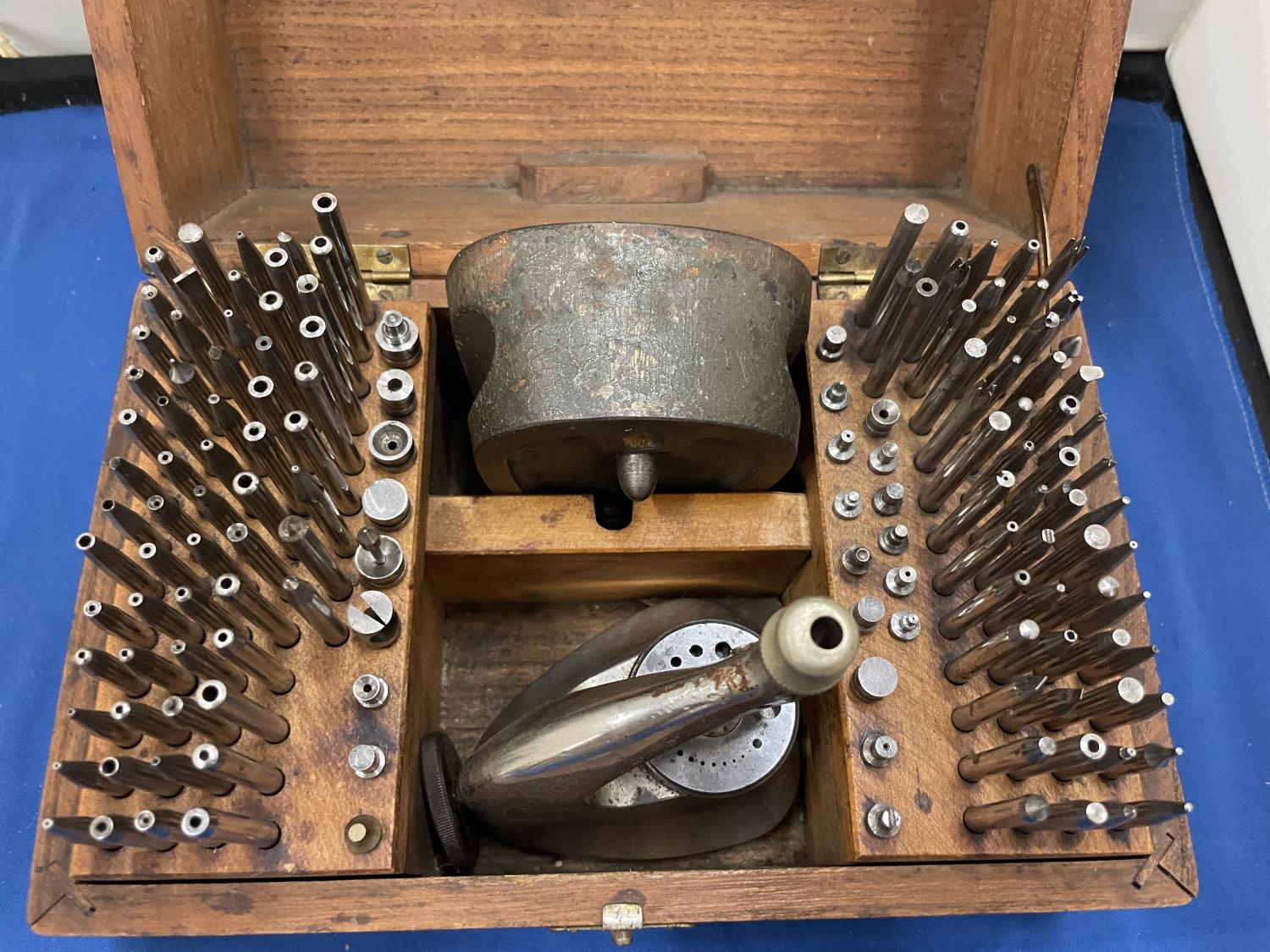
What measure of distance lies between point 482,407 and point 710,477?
222 mm

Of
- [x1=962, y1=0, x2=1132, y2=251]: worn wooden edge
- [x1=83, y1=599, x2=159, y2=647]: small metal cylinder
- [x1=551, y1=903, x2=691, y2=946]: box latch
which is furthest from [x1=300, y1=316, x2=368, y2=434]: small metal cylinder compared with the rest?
[x1=962, y1=0, x2=1132, y2=251]: worn wooden edge

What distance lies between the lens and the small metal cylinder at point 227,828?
612 mm

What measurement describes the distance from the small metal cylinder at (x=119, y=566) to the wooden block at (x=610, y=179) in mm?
547

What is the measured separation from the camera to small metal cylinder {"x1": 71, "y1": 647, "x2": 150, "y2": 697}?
0.62 m

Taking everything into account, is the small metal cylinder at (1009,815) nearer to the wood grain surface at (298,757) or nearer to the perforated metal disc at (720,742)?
the perforated metal disc at (720,742)

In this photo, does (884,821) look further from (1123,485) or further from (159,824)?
(1123,485)

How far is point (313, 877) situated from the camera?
0.70 m

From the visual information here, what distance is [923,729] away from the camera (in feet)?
2.44

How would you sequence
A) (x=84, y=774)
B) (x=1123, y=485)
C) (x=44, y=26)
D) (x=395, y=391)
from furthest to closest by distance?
1. (x=44, y=26)
2. (x=1123, y=485)
3. (x=395, y=391)
4. (x=84, y=774)

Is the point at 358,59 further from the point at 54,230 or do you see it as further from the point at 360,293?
the point at 54,230

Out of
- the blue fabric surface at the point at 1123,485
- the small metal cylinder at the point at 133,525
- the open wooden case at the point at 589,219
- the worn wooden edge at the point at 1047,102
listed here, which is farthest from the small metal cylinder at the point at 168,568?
the worn wooden edge at the point at 1047,102

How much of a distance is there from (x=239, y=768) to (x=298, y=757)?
59 mm

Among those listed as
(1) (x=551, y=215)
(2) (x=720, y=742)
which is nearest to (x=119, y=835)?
(2) (x=720, y=742)

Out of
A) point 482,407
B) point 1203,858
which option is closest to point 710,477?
point 482,407
